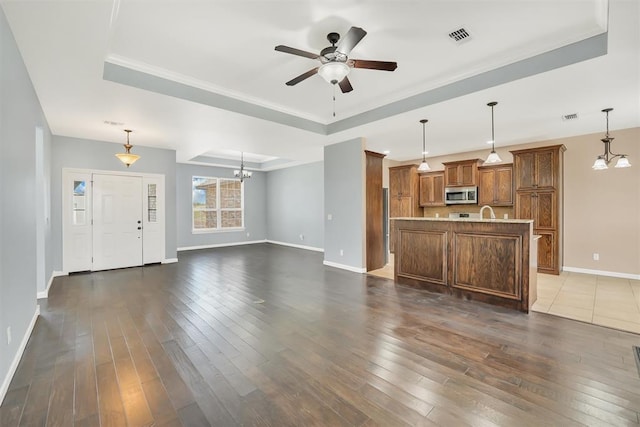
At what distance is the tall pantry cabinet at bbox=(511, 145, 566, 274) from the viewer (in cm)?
570

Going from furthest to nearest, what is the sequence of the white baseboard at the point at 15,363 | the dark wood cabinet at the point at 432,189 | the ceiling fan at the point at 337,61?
1. the dark wood cabinet at the point at 432,189
2. the ceiling fan at the point at 337,61
3. the white baseboard at the point at 15,363

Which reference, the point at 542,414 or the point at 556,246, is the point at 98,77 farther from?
the point at 556,246

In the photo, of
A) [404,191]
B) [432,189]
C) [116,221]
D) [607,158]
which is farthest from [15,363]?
[607,158]

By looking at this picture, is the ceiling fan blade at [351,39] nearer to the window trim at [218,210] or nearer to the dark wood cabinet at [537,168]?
the dark wood cabinet at [537,168]


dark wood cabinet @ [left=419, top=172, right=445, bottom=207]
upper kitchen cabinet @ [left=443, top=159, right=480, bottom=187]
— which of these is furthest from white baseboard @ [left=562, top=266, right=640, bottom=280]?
dark wood cabinet @ [left=419, top=172, right=445, bottom=207]

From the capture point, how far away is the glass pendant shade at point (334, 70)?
2.73 meters

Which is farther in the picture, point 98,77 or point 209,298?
point 209,298

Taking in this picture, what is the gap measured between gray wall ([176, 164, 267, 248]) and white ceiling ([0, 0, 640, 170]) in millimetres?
3779

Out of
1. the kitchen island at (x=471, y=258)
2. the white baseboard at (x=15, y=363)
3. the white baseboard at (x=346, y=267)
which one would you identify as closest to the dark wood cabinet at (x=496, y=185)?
the kitchen island at (x=471, y=258)

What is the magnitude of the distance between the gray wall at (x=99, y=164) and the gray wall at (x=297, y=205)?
3950mm

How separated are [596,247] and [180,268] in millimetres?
8669

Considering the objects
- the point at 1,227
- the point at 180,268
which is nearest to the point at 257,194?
the point at 180,268

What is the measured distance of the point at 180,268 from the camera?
6.32 metres

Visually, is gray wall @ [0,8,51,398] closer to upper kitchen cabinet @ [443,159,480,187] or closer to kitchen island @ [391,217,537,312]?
kitchen island @ [391,217,537,312]
